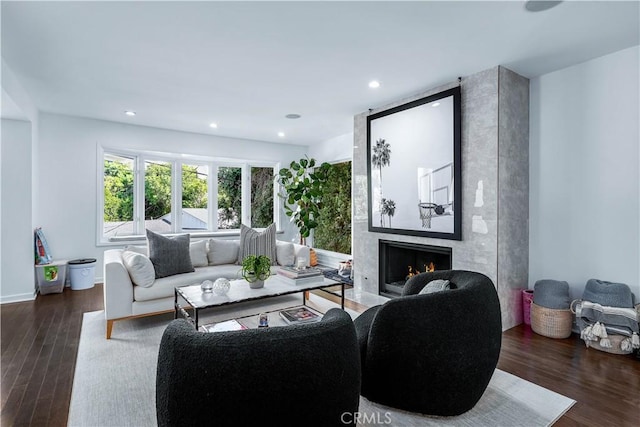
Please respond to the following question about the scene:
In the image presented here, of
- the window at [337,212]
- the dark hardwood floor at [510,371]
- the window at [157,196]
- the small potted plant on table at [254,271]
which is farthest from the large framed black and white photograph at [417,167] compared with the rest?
the window at [157,196]

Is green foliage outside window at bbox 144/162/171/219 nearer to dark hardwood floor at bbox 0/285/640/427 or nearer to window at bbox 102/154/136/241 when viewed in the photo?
window at bbox 102/154/136/241

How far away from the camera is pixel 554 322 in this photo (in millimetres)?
2977

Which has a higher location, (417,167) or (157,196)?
(417,167)

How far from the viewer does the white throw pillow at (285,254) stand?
4434 millimetres

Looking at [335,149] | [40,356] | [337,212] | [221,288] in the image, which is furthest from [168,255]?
[335,149]

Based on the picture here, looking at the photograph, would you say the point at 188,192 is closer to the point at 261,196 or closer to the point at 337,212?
the point at 261,196

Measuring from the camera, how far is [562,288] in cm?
302

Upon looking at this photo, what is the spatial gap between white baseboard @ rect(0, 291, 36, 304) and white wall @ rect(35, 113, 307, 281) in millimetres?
789

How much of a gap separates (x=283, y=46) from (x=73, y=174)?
3.96 metres

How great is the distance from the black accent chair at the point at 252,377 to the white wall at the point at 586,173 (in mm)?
2921

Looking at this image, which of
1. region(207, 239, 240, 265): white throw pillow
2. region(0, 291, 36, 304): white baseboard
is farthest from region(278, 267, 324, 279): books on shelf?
region(0, 291, 36, 304): white baseboard

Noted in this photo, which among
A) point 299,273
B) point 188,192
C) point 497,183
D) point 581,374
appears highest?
point 188,192

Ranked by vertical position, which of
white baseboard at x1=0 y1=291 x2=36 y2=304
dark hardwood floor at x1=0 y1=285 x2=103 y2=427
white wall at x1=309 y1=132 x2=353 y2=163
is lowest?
dark hardwood floor at x1=0 y1=285 x2=103 y2=427

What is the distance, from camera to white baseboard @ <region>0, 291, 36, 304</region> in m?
3.93
